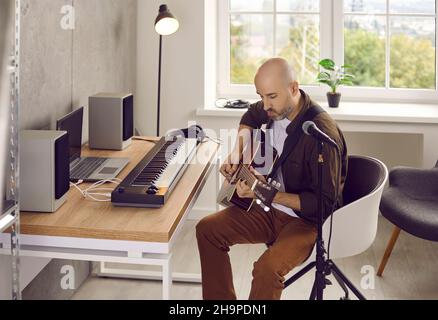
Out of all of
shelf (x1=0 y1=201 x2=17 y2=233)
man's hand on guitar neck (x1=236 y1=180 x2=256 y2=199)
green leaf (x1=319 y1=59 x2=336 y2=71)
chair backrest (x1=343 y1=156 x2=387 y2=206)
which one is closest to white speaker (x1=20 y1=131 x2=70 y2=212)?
shelf (x1=0 y1=201 x2=17 y2=233)

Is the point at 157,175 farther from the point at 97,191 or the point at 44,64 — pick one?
the point at 44,64

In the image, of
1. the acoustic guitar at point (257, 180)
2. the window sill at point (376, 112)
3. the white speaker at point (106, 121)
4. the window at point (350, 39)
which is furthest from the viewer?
the window at point (350, 39)

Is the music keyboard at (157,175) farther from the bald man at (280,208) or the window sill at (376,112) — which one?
the window sill at (376,112)

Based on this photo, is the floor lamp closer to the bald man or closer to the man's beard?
the bald man

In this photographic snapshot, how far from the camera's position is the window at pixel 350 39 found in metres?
5.16

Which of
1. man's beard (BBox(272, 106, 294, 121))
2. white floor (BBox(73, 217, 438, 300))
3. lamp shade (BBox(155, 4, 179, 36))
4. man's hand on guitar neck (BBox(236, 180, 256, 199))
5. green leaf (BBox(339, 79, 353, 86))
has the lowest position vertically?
white floor (BBox(73, 217, 438, 300))

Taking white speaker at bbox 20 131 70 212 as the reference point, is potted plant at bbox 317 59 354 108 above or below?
above

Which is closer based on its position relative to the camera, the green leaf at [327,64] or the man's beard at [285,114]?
the man's beard at [285,114]

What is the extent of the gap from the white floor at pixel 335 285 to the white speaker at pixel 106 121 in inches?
29.5

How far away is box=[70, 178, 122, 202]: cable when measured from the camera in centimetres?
298

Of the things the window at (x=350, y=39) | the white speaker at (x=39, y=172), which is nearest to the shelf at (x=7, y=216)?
the white speaker at (x=39, y=172)

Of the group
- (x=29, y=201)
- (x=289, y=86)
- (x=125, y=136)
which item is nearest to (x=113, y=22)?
(x=125, y=136)

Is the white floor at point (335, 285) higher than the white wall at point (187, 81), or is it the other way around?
the white wall at point (187, 81)
